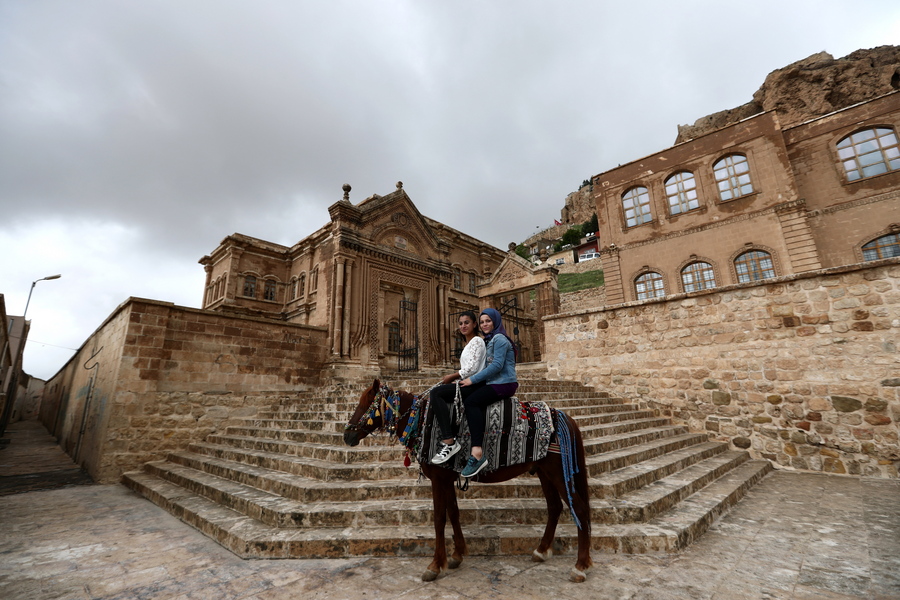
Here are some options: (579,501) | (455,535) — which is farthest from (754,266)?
(455,535)

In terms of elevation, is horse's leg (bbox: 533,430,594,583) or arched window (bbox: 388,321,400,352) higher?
arched window (bbox: 388,321,400,352)

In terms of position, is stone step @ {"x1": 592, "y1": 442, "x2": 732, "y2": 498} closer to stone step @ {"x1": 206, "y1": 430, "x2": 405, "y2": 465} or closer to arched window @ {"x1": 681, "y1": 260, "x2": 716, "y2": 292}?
stone step @ {"x1": 206, "y1": 430, "x2": 405, "y2": 465}

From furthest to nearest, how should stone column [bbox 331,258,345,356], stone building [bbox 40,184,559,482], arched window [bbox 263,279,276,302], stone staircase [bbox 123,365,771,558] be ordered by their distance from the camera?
arched window [bbox 263,279,276,302] → stone column [bbox 331,258,345,356] → stone building [bbox 40,184,559,482] → stone staircase [bbox 123,365,771,558]

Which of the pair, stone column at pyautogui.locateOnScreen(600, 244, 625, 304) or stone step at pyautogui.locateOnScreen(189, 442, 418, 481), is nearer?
stone step at pyautogui.locateOnScreen(189, 442, 418, 481)

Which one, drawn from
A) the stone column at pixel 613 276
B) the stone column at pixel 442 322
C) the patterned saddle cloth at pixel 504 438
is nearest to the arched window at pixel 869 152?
the stone column at pixel 613 276

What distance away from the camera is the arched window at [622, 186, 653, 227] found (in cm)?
1820

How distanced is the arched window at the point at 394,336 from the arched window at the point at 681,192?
13718 millimetres

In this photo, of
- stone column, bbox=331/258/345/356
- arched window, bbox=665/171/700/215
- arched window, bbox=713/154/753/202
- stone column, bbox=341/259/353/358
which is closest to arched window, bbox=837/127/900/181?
arched window, bbox=713/154/753/202

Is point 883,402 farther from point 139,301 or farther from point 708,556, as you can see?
point 139,301

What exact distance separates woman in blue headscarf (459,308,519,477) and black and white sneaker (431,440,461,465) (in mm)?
156

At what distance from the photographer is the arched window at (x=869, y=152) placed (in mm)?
14477

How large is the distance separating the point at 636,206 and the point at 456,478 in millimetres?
18663

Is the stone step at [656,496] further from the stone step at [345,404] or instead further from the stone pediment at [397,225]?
the stone pediment at [397,225]

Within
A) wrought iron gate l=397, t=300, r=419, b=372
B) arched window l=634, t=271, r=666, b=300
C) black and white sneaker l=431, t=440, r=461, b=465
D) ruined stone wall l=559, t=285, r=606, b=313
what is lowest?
black and white sneaker l=431, t=440, r=461, b=465
